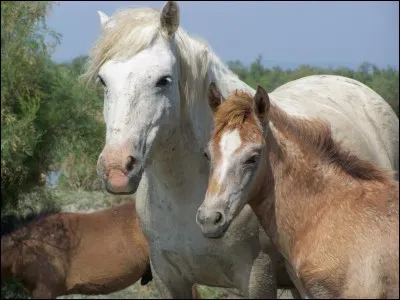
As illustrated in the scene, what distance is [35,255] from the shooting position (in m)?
7.53

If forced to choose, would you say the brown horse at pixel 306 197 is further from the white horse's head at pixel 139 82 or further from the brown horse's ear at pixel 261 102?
the white horse's head at pixel 139 82

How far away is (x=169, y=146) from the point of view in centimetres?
459

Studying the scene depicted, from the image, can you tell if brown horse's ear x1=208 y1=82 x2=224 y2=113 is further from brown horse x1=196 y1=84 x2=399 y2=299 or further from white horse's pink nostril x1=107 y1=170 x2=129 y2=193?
white horse's pink nostril x1=107 y1=170 x2=129 y2=193

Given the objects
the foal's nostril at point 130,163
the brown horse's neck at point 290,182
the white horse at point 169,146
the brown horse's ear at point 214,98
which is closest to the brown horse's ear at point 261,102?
the brown horse's neck at point 290,182

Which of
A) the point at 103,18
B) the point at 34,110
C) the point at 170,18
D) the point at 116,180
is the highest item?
the point at 170,18

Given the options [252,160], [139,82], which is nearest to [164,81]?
[139,82]

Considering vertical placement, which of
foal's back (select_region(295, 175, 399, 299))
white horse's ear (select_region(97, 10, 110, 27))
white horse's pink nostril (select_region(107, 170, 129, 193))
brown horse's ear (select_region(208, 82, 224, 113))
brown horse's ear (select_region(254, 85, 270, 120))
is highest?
white horse's ear (select_region(97, 10, 110, 27))

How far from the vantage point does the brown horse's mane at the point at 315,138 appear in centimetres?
418

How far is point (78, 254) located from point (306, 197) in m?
3.68

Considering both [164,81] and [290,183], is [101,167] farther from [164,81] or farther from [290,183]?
[290,183]

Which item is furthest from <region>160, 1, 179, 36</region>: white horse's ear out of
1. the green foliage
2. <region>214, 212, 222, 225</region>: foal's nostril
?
the green foliage

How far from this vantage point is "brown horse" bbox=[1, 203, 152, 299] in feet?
24.4

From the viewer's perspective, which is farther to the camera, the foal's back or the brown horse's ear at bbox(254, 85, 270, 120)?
the brown horse's ear at bbox(254, 85, 270, 120)

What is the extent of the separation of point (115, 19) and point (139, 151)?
2.77ft
